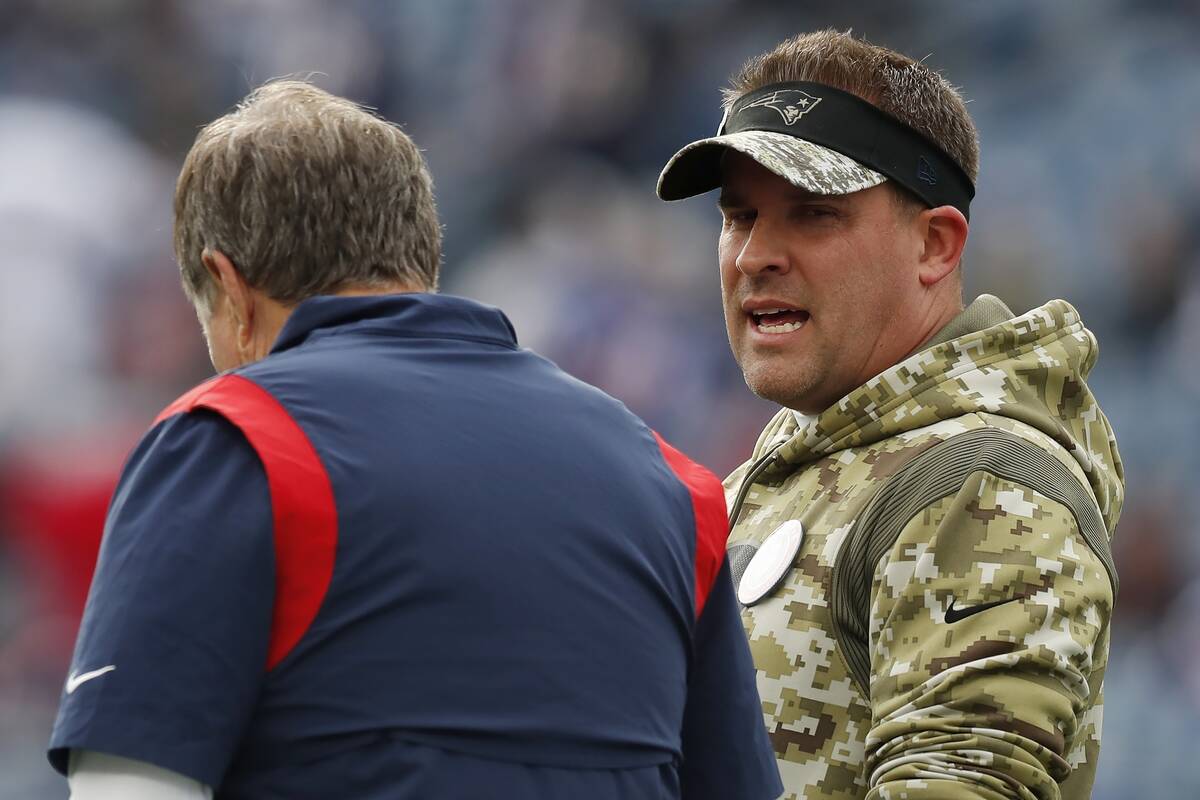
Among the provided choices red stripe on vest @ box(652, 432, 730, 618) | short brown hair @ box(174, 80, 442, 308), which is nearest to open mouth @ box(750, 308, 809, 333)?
red stripe on vest @ box(652, 432, 730, 618)

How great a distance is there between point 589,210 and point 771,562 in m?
4.17

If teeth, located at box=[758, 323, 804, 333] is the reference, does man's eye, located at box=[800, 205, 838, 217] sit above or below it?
above

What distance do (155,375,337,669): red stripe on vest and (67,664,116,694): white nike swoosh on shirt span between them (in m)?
0.11

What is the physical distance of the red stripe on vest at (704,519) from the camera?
135 centimetres

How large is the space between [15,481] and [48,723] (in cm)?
80

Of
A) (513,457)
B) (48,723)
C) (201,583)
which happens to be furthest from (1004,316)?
(48,723)

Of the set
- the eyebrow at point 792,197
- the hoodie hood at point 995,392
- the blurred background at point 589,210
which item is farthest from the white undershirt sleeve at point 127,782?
the blurred background at point 589,210

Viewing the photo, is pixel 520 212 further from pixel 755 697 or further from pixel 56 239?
pixel 755 697

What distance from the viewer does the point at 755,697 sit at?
1421 mm

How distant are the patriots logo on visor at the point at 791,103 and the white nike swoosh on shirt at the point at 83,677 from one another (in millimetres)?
1183

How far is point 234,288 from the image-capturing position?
1290 mm

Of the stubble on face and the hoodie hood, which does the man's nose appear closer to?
the stubble on face

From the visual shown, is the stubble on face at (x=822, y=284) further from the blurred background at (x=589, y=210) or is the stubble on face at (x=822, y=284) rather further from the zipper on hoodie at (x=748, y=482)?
the blurred background at (x=589, y=210)

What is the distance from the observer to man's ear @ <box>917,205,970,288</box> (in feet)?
6.45
